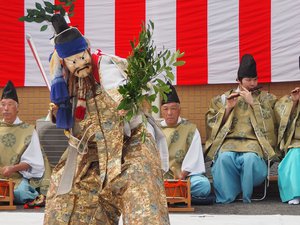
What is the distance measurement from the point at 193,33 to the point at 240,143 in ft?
4.30

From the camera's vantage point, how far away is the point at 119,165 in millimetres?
4285

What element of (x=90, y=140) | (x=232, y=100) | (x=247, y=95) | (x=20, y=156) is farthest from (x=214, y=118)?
(x=90, y=140)

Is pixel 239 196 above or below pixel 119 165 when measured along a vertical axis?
below

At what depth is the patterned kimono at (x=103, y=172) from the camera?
4227mm

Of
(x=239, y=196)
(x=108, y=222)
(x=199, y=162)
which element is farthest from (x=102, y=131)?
(x=239, y=196)

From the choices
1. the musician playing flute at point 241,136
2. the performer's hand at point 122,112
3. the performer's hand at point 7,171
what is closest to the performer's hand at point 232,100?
the musician playing flute at point 241,136

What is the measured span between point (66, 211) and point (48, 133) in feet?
12.7

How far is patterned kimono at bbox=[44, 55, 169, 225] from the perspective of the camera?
13.9ft

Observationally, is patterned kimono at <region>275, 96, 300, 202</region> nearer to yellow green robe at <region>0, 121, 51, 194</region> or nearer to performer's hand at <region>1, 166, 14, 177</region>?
yellow green robe at <region>0, 121, 51, 194</region>

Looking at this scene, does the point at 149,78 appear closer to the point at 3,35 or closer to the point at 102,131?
the point at 102,131

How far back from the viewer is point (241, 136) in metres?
7.65

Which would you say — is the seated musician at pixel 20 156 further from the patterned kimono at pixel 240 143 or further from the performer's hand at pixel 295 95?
the performer's hand at pixel 295 95

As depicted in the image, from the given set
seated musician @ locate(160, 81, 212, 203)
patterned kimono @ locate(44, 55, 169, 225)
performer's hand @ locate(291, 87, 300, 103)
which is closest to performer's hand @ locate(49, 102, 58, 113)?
patterned kimono @ locate(44, 55, 169, 225)

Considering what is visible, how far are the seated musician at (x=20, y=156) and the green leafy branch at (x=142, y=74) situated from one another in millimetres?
3338
